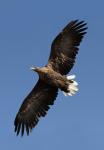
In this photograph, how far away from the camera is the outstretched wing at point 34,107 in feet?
105

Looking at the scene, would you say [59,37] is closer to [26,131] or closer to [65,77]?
[65,77]

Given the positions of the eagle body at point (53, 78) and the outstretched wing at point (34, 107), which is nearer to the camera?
the eagle body at point (53, 78)

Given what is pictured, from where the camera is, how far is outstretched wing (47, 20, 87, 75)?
31594mm

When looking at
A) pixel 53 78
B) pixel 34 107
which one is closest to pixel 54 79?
pixel 53 78

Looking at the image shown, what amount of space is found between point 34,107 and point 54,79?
6.94 ft

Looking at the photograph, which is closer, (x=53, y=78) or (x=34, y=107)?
(x=53, y=78)

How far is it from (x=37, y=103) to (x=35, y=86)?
0.69 m

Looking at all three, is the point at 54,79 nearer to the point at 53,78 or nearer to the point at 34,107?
the point at 53,78

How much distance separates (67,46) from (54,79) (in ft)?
5.05

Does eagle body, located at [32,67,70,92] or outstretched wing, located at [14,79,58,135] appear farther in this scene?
outstretched wing, located at [14,79,58,135]

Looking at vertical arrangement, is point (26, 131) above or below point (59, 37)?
below

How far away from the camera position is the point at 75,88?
102 feet

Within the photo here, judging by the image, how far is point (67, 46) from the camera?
104 ft

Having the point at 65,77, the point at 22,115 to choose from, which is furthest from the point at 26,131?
the point at 65,77
